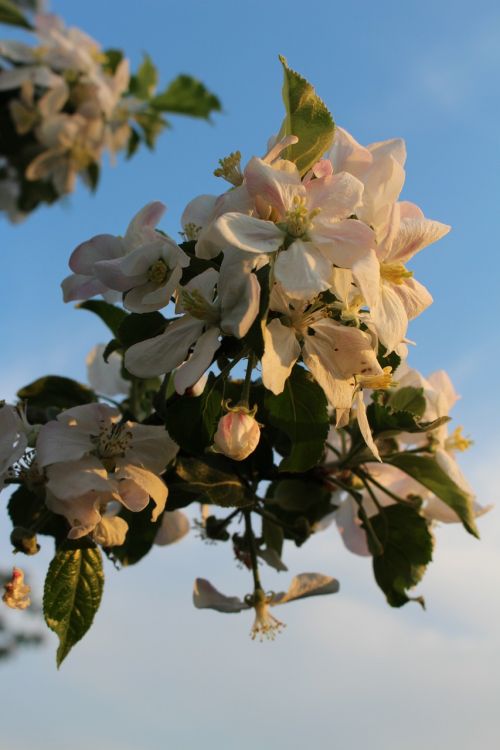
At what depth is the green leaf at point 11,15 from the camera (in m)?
2.86

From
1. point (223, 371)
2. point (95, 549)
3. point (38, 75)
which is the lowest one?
point (95, 549)

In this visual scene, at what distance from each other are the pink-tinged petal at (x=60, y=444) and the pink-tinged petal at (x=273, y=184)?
32 cm

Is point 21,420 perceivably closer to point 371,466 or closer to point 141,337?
point 141,337

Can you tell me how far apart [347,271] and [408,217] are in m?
0.14

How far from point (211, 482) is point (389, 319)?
275 millimetres

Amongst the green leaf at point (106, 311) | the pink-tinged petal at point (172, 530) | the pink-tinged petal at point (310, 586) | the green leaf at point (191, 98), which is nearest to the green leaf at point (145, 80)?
the green leaf at point (191, 98)

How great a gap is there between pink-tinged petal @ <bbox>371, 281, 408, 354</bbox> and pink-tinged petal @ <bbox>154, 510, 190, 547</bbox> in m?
0.57

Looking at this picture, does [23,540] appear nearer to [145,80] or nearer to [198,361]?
[198,361]

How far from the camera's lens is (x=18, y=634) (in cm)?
390

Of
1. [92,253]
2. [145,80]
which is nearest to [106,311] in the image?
[92,253]

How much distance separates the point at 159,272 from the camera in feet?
2.60

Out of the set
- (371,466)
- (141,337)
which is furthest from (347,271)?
(371,466)

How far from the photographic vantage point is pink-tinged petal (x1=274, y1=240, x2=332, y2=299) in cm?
66

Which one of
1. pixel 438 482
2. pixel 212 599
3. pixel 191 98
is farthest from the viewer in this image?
pixel 191 98
